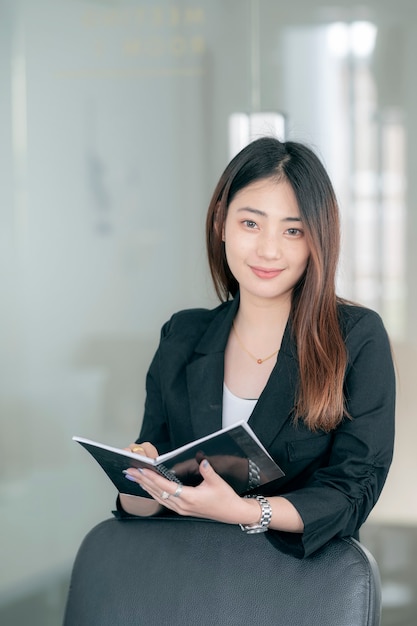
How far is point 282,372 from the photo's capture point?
6.35ft

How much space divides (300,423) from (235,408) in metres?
0.17

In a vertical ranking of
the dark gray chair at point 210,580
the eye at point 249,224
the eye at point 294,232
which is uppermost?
the eye at point 249,224

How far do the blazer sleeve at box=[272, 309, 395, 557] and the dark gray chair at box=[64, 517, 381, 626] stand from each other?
7 centimetres

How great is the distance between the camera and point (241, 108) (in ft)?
10.1

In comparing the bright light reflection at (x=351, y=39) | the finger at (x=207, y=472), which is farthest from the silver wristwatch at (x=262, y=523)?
the bright light reflection at (x=351, y=39)

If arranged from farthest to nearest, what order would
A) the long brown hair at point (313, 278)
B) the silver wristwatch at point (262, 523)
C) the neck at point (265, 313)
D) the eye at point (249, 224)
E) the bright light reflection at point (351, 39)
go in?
1. the bright light reflection at point (351, 39)
2. the neck at point (265, 313)
3. the eye at point (249, 224)
4. the long brown hair at point (313, 278)
5. the silver wristwatch at point (262, 523)

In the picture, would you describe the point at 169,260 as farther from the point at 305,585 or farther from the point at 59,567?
the point at 305,585

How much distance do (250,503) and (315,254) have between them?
488mm

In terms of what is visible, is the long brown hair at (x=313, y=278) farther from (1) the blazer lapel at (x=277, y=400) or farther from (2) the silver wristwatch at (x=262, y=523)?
(2) the silver wristwatch at (x=262, y=523)

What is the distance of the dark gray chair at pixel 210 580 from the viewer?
158 centimetres

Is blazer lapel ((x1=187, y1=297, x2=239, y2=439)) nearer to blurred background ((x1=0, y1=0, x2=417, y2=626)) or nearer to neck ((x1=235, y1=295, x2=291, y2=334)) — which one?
neck ((x1=235, y1=295, x2=291, y2=334))

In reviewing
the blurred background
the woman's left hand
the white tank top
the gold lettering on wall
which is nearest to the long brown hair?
the white tank top

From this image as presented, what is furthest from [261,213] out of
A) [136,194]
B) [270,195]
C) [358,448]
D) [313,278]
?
[136,194]

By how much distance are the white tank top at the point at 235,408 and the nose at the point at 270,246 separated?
0.99 feet
